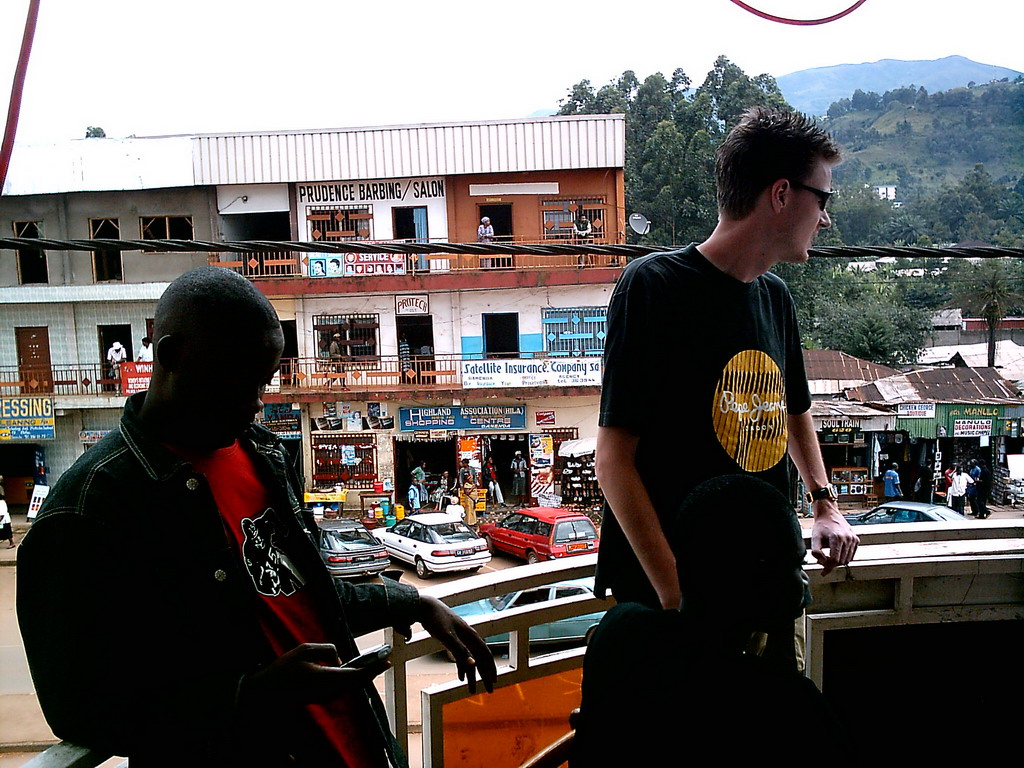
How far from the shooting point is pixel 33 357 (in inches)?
509

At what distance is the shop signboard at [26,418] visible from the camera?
12578 millimetres

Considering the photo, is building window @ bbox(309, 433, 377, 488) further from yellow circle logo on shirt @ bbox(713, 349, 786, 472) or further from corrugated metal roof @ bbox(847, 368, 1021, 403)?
yellow circle logo on shirt @ bbox(713, 349, 786, 472)

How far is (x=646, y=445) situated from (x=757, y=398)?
0.23 m

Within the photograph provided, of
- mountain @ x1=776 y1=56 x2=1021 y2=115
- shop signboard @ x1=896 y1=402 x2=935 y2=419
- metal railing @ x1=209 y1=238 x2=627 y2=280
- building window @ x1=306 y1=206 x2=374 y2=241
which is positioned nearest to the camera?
metal railing @ x1=209 y1=238 x2=627 y2=280

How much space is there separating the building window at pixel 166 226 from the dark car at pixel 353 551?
6.05 meters

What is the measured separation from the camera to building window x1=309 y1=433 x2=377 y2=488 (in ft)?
44.4

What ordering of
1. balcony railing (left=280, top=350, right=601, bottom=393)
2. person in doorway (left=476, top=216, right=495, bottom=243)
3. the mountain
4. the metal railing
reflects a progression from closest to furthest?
the metal railing < balcony railing (left=280, top=350, right=601, bottom=393) < person in doorway (left=476, top=216, right=495, bottom=243) < the mountain

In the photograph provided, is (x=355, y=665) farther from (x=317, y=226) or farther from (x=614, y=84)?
(x=614, y=84)

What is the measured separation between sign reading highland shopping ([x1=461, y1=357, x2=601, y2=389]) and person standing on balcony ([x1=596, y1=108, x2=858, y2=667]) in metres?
11.5

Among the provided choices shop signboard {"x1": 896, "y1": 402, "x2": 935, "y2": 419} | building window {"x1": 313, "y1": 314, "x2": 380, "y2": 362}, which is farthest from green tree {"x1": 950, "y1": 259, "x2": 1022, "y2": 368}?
building window {"x1": 313, "y1": 314, "x2": 380, "y2": 362}

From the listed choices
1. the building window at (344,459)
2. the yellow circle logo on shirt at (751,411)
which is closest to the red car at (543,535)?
the building window at (344,459)

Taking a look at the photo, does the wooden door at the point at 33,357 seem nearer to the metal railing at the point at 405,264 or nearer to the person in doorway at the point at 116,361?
the person in doorway at the point at 116,361

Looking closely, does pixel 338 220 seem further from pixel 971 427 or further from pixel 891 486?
pixel 971 427

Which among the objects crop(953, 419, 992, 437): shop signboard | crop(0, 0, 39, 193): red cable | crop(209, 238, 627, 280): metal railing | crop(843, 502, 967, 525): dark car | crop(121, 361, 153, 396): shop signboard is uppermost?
crop(209, 238, 627, 280): metal railing
